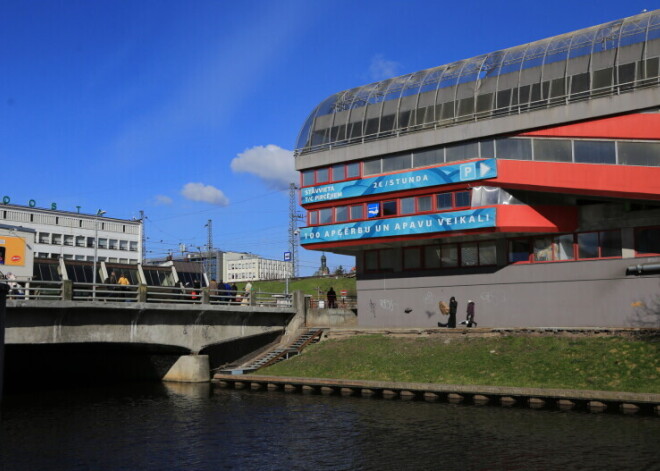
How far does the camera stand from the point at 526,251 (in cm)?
4444

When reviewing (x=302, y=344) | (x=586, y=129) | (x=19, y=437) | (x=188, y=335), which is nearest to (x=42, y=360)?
(x=188, y=335)

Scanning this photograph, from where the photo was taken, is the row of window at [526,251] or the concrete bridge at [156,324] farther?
the row of window at [526,251]

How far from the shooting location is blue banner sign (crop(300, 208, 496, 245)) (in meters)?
42.8

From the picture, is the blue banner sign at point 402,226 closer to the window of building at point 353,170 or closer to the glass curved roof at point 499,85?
the window of building at point 353,170

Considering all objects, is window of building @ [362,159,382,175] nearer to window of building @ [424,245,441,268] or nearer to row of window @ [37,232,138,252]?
window of building @ [424,245,441,268]

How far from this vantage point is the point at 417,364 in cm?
3816

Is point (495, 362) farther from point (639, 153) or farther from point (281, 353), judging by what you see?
point (281, 353)

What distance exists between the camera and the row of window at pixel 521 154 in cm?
3894

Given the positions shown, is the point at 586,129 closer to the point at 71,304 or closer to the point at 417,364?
the point at 417,364

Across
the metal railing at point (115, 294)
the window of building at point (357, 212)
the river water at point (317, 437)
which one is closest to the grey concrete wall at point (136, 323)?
the metal railing at point (115, 294)

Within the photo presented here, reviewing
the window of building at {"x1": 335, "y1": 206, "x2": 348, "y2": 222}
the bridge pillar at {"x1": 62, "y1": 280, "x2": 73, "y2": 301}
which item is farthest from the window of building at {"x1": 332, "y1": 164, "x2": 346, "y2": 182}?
the bridge pillar at {"x1": 62, "y1": 280, "x2": 73, "y2": 301}

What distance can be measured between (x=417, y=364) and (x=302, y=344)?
34.9ft

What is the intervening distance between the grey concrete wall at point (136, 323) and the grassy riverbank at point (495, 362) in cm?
521

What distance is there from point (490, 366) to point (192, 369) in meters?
18.5
